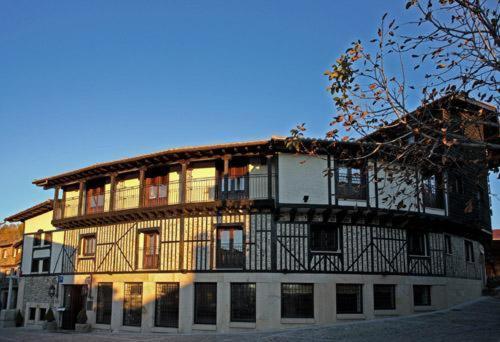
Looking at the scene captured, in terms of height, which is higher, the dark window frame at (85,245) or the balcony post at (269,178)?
the balcony post at (269,178)

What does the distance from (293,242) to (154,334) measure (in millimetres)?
6766

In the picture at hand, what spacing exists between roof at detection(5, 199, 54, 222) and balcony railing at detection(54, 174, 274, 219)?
4.39 meters

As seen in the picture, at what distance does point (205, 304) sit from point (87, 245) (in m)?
8.58

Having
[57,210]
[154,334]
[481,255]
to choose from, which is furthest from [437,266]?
[57,210]

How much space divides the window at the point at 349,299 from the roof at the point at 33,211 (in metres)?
17.4

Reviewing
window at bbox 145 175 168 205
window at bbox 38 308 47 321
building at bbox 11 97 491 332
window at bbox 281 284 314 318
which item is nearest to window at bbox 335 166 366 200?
building at bbox 11 97 491 332

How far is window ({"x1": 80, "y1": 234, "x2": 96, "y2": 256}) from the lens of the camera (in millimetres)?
25734

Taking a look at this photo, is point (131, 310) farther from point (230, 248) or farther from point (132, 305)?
point (230, 248)

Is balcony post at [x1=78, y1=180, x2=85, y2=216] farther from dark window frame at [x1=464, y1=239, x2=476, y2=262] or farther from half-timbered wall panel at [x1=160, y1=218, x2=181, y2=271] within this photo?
dark window frame at [x1=464, y1=239, x2=476, y2=262]

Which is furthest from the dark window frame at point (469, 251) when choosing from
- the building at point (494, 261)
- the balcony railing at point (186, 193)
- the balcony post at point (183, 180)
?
the balcony post at point (183, 180)

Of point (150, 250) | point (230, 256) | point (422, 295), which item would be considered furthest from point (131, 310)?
point (422, 295)

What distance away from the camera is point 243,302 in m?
20.1

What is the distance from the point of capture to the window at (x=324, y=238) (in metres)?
20.7

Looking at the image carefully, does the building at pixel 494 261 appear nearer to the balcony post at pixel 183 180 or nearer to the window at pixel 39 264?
the balcony post at pixel 183 180
